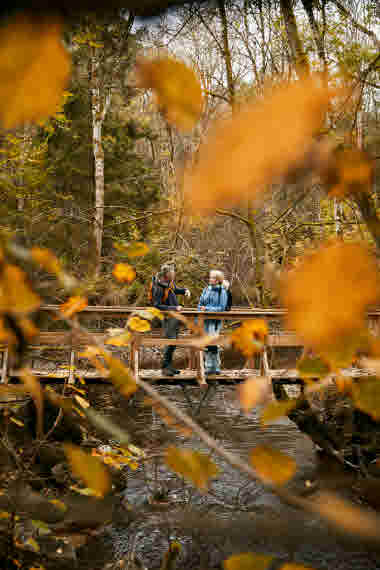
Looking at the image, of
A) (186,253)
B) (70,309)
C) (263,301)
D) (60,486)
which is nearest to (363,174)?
(70,309)

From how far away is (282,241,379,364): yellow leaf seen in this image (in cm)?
52

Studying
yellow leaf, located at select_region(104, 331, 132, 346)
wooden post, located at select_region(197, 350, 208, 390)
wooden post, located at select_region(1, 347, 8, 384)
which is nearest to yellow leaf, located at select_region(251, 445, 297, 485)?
yellow leaf, located at select_region(104, 331, 132, 346)

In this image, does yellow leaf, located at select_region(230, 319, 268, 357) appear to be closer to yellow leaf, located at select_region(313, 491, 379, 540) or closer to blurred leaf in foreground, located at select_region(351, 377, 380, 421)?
blurred leaf in foreground, located at select_region(351, 377, 380, 421)

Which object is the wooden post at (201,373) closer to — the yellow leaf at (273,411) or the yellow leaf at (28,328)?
the yellow leaf at (273,411)

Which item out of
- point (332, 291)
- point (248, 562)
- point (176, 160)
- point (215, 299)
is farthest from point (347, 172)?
point (215, 299)

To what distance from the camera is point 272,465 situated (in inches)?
23.1

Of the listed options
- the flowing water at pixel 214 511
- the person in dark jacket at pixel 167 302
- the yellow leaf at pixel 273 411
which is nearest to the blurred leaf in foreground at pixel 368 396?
the yellow leaf at pixel 273 411

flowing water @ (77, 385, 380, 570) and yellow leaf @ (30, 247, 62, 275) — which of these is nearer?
yellow leaf @ (30, 247, 62, 275)

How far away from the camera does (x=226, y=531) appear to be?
409cm

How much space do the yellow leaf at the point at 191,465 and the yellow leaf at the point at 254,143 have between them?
0.40m

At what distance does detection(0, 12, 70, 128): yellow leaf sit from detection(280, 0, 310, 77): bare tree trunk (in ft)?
2.19

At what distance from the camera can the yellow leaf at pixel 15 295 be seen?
537 mm

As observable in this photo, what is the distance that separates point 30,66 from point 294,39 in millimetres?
1123

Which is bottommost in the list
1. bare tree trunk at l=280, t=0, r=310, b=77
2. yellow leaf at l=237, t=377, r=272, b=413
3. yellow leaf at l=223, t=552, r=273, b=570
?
yellow leaf at l=223, t=552, r=273, b=570
